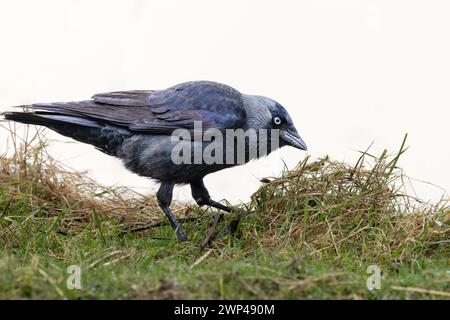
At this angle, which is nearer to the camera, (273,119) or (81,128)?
(81,128)

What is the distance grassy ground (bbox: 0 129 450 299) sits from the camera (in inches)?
201

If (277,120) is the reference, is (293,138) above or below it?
below

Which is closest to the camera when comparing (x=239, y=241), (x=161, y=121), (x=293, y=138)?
(x=239, y=241)

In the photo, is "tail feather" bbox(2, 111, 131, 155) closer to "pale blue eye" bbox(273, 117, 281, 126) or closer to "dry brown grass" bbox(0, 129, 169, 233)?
"dry brown grass" bbox(0, 129, 169, 233)

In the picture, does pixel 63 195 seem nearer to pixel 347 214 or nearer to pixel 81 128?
pixel 81 128

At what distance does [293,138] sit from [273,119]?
25cm

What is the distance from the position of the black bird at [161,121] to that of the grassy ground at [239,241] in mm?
440

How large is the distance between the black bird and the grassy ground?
44 centimetres

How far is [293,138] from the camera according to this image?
24.6 feet

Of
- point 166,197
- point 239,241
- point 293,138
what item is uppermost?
point 293,138

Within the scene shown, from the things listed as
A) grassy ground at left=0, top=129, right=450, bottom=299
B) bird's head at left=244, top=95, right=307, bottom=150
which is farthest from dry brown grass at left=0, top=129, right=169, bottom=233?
bird's head at left=244, top=95, right=307, bottom=150

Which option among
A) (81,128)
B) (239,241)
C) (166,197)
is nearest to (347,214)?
(239,241)

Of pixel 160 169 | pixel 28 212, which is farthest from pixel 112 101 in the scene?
pixel 28 212

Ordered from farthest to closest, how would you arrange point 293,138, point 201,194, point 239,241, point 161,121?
point 201,194 → point 293,138 → point 161,121 → point 239,241
